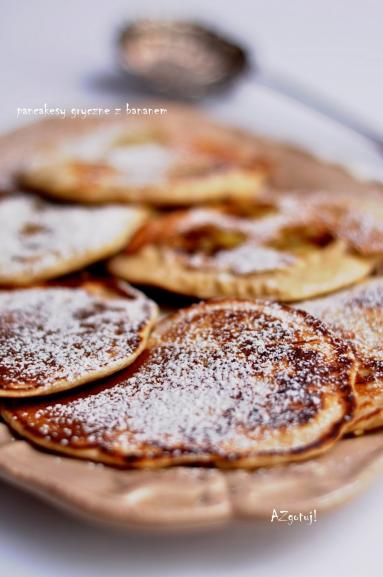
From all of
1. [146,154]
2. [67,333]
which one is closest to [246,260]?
[67,333]

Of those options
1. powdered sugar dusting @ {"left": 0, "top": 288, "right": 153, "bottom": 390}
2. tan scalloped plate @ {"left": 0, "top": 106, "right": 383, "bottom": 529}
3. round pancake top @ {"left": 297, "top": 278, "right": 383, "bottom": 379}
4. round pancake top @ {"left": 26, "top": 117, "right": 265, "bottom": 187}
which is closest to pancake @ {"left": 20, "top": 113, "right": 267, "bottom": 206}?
round pancake top @ {"left": 26, "top": 117, "right": 265, "bottom": 187}

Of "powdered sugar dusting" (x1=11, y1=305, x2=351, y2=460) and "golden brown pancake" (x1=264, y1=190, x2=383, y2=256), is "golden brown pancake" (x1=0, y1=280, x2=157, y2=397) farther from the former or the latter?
"golden brown pancake" (x1=264, y1=190, x2=383, y2=256)

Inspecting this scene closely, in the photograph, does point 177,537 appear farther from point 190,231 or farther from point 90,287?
point 190,231

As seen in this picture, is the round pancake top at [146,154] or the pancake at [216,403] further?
the round pancake top at [146,154]

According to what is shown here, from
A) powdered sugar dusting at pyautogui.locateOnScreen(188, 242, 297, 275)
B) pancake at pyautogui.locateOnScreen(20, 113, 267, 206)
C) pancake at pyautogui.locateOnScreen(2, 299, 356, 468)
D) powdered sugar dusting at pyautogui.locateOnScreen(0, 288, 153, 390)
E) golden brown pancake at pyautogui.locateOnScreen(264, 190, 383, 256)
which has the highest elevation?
pancake at pyautogui.locateOnScreen(20, 113, 267, 206)

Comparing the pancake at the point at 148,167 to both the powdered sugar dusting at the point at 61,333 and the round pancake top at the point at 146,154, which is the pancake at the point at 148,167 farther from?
the powdered sugar dusting at the point at 61,333

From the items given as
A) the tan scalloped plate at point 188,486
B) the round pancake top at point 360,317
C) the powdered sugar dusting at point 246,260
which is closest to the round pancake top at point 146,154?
the powdered sugar dusting at point 246,260

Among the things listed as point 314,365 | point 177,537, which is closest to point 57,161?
point 314,365
